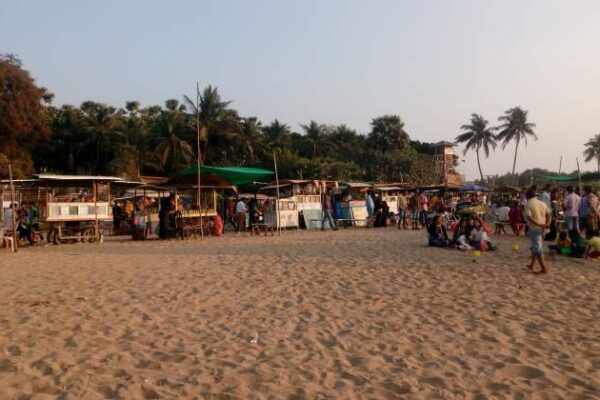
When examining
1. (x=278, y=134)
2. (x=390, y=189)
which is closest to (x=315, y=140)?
(x=278, y=134)

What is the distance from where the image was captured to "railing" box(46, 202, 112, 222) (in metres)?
14.4

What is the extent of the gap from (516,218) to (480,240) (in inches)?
186

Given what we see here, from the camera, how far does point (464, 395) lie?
11.7 ft

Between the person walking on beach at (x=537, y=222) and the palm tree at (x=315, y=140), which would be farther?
the palm tree at (x=315, y=140)

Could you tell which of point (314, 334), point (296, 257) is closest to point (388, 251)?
point (296, 257)

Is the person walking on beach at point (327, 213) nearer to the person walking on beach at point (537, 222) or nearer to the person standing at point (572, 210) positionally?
the person standing at point (572, 210)

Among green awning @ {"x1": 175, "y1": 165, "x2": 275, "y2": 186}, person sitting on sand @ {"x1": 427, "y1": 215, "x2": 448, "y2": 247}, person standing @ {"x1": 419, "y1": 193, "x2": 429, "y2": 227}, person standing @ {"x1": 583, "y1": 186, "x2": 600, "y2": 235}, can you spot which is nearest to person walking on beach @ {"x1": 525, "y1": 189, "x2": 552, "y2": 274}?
person standing @ {"x1": 583, "y1": 186, "x2": 600, "y2": 235}

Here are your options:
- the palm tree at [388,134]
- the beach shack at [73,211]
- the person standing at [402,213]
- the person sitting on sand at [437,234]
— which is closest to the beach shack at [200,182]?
the beach shack at [73,211]

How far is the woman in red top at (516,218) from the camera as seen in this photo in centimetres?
1548

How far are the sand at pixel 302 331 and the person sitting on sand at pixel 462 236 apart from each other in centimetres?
202

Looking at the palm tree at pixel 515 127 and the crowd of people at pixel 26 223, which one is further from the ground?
the palm tree at pixel 515 127

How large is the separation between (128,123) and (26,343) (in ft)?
133

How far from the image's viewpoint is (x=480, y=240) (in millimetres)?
11555

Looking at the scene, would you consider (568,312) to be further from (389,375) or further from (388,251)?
(388,251)
